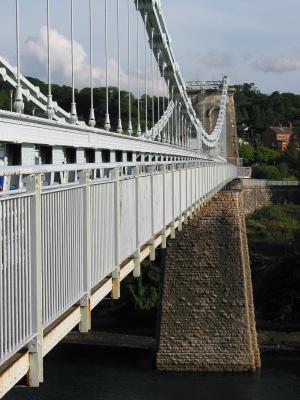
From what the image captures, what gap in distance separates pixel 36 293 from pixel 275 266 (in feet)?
94.4

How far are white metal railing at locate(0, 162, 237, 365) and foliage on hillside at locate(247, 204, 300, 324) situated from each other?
22159 mm

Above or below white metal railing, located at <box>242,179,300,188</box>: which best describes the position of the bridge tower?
above

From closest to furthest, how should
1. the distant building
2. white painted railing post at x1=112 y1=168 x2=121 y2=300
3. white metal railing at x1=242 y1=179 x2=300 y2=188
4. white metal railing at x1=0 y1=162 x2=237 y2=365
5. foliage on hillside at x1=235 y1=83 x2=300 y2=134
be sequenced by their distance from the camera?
white metal railing at x1=0 y1=162 x2=237 y2=365
white painted railing post at x1=112 y1=168 x2=121 y2=300
white metal railing at x1=242 y1=179 x2=300 y2=188
the distant building
foliage on hillside at x1=235 y1=83 x2=300 y2=134

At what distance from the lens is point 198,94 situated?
144 ft

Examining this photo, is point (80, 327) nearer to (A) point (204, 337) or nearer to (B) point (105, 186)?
(B) point (105, 186)

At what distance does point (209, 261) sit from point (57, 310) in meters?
16.6

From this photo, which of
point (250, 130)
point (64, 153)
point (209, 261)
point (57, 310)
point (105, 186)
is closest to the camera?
point (57, 310)

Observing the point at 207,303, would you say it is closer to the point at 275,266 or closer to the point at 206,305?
the point at 206,305

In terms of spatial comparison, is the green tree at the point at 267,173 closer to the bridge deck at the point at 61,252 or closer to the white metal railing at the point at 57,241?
the bridge deck at the point at 61,252

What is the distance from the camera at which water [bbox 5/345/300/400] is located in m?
17.9

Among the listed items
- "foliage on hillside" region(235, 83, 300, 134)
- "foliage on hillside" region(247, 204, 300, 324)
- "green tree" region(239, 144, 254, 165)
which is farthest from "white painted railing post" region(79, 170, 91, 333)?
"foliage on hillside" region(235, 83, 300, 134)

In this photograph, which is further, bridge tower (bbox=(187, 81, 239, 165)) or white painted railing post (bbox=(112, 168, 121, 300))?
bridge tower (bbox=(187, 81, 239, 165))

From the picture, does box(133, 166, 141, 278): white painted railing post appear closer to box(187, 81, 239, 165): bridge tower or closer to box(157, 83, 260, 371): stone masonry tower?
box(157, 83, 260, 371): stone masonry tower

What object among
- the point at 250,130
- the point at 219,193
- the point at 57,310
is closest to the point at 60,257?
the point at 57,310
